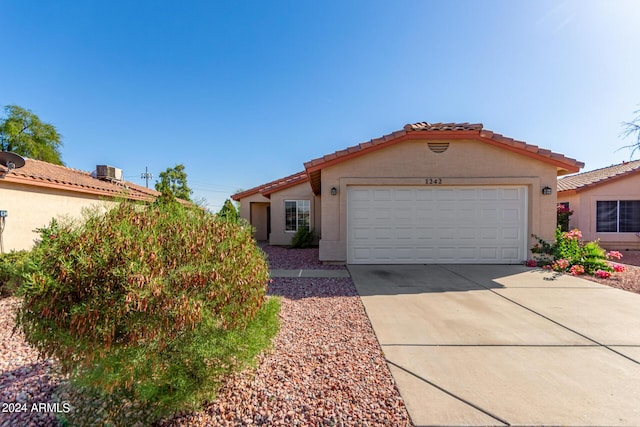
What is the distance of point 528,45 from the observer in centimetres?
873

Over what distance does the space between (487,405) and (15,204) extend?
1224cm

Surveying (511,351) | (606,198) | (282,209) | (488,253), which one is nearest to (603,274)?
(488,253)

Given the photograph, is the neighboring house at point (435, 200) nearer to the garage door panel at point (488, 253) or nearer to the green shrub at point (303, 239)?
the garage door panel at point (488, 253)

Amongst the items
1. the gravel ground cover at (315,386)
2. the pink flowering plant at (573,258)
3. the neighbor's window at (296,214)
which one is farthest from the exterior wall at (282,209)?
the gravel ground cover at (315,386)

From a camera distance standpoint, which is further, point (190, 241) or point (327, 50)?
point (327, 50)

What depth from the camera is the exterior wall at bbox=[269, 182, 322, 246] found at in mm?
15117

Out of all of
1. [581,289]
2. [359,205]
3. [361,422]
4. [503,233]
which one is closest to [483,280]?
[581,289]

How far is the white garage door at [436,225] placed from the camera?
911 centimetres

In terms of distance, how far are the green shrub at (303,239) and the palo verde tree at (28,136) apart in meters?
30.9

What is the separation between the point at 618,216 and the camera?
41.4 feet

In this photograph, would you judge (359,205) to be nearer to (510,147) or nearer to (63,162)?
(510,147)

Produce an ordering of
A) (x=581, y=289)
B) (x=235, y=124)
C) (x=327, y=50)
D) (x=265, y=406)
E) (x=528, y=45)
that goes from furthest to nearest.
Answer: (x=235, y=124), (x=327, y=50), (x=528, y=45), (x=581, y=289), (x=265, y=406)

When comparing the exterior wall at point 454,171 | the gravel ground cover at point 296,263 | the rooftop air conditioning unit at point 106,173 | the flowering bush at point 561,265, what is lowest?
the gravel ground cover at point 296,263

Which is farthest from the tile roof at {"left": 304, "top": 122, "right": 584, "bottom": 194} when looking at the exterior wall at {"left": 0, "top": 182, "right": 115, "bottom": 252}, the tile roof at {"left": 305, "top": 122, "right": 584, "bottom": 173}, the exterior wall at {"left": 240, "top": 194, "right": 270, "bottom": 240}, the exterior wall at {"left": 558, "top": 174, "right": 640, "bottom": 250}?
the exterior wall at {"left": 240, "top": 194, "right": 270, "bottom": 240}
